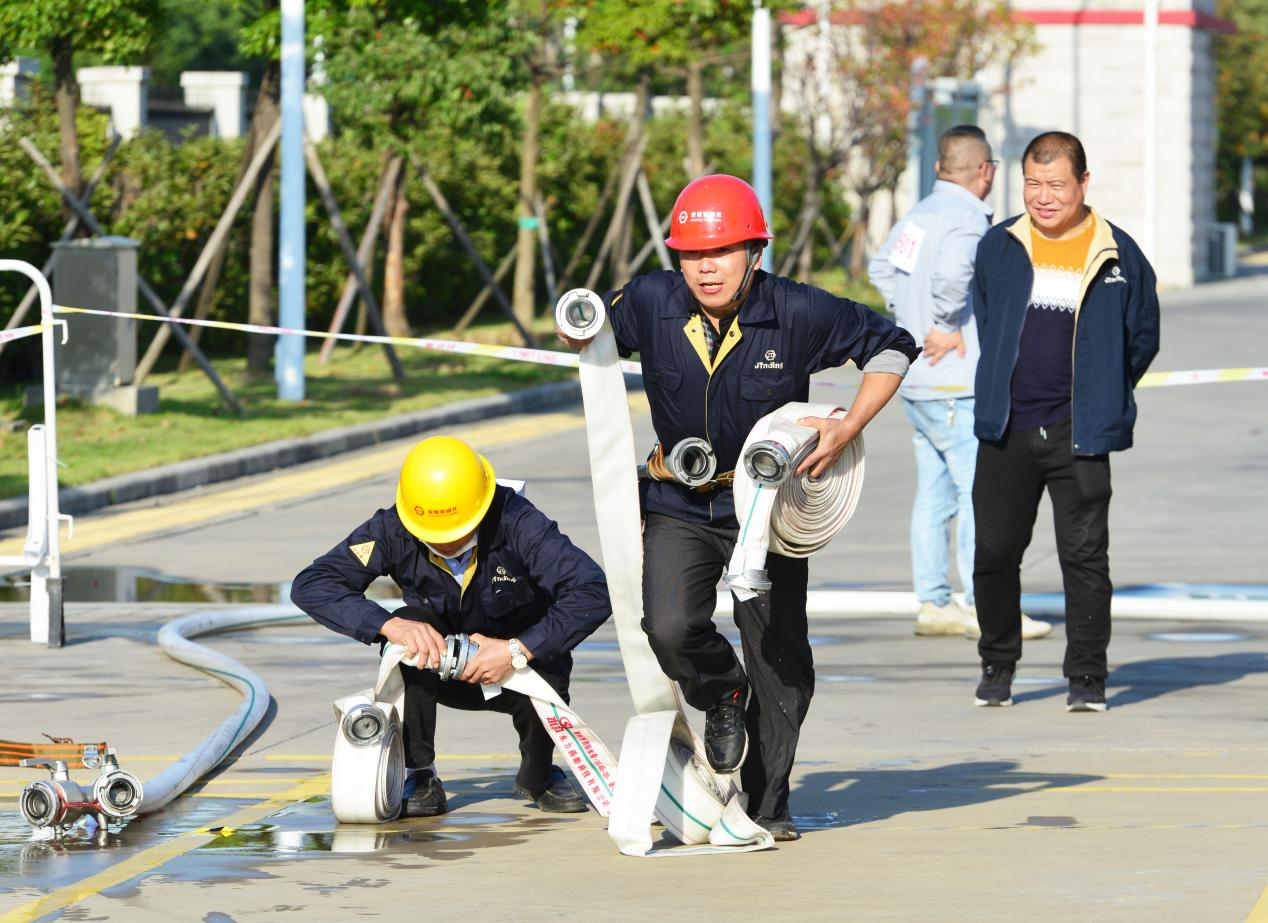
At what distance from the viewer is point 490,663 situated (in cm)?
637

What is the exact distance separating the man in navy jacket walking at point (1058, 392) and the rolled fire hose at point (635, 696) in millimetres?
2221

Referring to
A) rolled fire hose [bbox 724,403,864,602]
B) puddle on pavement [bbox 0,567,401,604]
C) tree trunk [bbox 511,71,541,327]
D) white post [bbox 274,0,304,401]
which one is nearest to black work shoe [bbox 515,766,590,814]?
rolled fire hose [bbox 724,403,864,602]

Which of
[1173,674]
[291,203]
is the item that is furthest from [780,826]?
[291,203]

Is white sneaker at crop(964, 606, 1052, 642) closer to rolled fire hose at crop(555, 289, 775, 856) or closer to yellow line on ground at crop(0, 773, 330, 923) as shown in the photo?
yellow line on ground at crop(0, 773, 330, 923)

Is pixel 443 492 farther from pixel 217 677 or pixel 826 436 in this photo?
pixel 217 677

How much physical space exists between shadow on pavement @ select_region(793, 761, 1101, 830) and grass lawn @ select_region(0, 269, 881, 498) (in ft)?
22.2

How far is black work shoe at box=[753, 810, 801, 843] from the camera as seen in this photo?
609 centimetres

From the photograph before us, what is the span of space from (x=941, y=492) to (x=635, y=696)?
3860mm

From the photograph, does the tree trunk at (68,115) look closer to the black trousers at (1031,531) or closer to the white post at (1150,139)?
the black trousers at (1031,531)

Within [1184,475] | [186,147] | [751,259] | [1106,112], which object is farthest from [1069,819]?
[1106,112]

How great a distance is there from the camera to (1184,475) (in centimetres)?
1530

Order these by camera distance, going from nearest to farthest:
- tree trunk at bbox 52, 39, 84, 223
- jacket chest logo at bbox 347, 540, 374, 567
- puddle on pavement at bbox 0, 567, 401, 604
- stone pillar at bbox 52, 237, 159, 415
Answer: jacket chest logo at bbox 347, 540, 374, 567
puddle on pavement at bbox 0, 567, 401, 604
stone pillar at bbox 52, 237, 159, 415
tree trunk at bbox 52, 39, 84, 223

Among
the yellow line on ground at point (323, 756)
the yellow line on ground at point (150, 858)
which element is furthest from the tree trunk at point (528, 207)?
the yellow line on ground at point (150, 858)

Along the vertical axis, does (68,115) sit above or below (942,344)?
above
